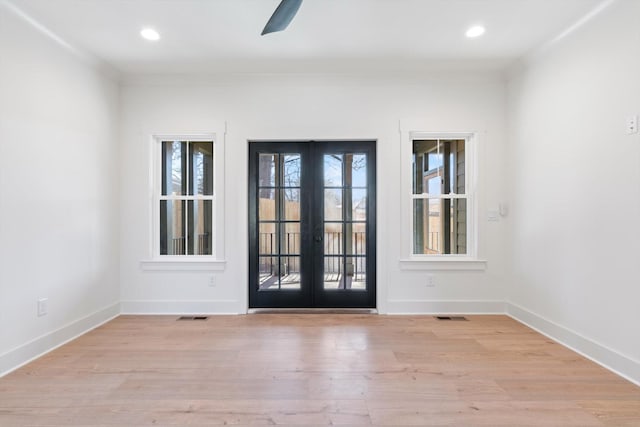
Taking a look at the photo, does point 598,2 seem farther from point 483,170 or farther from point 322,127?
→ point 322,127

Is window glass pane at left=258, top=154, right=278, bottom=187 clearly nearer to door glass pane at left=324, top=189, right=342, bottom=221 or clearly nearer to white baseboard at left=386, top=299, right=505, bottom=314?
door glass pane at left=324, top=189, right=342, bottom=221

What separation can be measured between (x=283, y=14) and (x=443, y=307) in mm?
3405

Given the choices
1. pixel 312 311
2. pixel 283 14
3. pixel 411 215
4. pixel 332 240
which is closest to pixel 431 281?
pixel 411 215

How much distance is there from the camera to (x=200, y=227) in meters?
4.07

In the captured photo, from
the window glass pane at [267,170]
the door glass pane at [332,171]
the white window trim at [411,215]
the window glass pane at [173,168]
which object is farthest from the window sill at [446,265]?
the window glass pane at [173,168]

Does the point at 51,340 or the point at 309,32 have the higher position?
the point at 309,32

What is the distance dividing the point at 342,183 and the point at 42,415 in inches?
127

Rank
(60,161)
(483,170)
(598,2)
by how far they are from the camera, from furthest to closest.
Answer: (483,170) < (60,161) < (598,2)

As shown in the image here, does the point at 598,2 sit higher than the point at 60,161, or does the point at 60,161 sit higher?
the point at 598,2

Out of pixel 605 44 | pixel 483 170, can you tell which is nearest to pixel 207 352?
pixel 483 170

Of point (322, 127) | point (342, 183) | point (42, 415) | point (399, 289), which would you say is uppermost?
point (322, 127)

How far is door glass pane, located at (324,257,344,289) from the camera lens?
402cm

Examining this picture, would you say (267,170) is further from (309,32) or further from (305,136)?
(309,32)

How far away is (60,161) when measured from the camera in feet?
9.90
